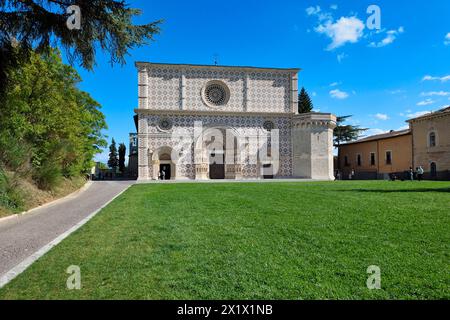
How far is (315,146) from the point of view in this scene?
3216 centimetres

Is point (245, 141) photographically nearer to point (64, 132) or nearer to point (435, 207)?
point (64, 132)

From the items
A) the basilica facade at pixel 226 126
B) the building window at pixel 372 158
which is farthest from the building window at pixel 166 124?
the building window at pixel 372 158

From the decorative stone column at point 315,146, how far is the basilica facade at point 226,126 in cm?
11

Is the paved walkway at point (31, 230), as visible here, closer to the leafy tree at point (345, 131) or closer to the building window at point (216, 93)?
the building window at point (216, 93)

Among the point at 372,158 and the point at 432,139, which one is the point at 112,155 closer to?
the point at 372,158

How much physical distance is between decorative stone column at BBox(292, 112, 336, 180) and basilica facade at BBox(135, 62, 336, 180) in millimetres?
112

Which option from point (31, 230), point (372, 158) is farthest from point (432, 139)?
point (31, 230)

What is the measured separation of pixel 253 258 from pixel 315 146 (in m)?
30.1

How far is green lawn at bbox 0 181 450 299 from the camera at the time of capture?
303 cm

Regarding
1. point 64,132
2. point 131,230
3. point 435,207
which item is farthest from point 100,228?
point 64,132

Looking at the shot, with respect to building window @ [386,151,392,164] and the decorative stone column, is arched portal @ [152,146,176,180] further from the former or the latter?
building window @ [386,151,392,164]

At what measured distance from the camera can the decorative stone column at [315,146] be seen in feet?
105

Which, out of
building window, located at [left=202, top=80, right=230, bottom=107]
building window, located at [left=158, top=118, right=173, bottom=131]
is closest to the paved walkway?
building window, located at [left=158, top=118, right=173, bottom=131]

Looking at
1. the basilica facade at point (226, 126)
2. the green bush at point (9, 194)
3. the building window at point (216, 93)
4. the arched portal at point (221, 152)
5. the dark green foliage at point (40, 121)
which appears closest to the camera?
the green bush at point (9, 194)
